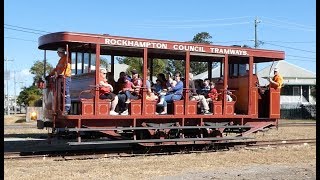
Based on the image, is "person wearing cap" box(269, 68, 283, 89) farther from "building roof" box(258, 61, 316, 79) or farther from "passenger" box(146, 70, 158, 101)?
"building roof" box(258, 61, 316, 79)

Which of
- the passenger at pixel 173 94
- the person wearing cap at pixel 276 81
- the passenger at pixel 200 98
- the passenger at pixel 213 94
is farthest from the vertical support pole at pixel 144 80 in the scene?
the person wearing cap at pixel 276 81

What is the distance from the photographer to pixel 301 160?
1137 centimetres

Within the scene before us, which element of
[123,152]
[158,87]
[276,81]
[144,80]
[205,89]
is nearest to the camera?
[144,80]

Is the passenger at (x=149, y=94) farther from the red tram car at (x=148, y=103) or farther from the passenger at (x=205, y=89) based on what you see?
the passenger at (x=205, y=89)

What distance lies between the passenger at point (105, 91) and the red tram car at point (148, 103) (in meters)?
0.17

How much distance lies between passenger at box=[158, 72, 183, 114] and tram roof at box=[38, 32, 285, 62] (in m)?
0.83

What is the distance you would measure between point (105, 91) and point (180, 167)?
9.75 feet

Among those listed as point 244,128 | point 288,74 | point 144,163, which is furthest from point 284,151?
point 288,74

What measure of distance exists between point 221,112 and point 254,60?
2.61 metres

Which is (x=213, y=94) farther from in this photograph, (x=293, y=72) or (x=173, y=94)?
(x=293, y=72)

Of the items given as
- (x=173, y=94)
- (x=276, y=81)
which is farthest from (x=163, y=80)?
(x=276, y=81)

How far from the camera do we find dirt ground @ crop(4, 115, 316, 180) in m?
8.79

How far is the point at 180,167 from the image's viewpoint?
10016 millimetres
